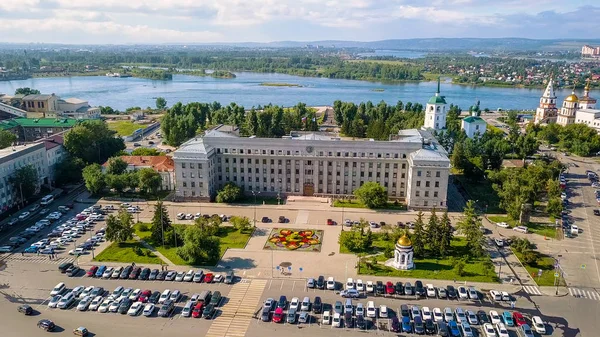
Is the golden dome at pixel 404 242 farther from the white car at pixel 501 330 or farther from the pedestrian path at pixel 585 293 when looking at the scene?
the pedestrian path at pixel 585 293

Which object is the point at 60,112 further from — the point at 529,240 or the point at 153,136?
the point at 529,240

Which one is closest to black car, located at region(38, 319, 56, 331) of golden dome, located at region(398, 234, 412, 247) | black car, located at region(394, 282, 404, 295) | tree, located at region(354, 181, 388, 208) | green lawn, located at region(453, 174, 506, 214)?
black car, located at region(394, 282, 404, 295)

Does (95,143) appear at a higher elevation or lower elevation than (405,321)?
higher

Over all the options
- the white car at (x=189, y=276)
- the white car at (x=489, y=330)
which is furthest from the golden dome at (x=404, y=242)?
the white car at (x=189, y=276)

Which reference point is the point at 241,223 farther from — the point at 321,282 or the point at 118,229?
the point at 321,282

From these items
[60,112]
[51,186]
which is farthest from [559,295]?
[60,112]

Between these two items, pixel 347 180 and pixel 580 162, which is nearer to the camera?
pixel 347 180
